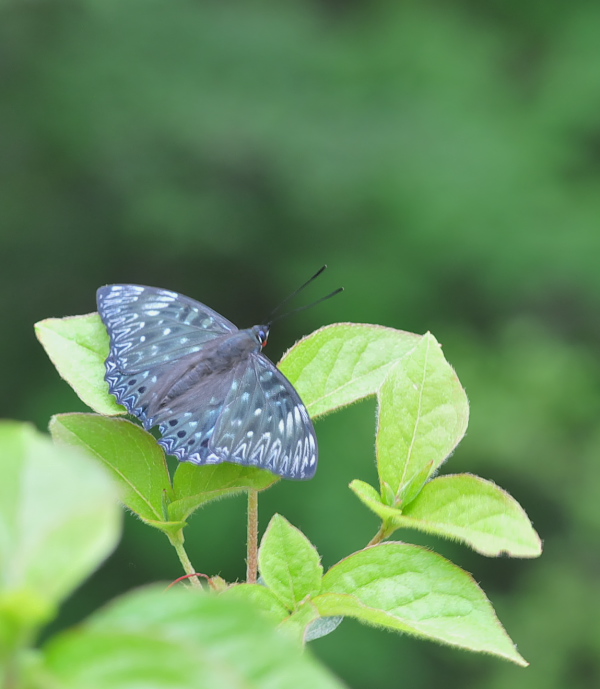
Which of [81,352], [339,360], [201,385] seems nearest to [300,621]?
[339,360]

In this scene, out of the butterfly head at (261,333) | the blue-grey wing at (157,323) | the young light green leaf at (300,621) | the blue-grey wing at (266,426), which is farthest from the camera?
the butterfly head at (261,333)

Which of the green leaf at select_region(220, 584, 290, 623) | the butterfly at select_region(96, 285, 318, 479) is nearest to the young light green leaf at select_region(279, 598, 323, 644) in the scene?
the green leaf at select_region(220, 584, 290, 623)

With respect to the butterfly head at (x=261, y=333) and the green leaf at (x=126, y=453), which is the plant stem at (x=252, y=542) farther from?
the butterfly head at (x=261, y=333)

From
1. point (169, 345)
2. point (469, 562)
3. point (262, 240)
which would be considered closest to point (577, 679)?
point (469, 562)

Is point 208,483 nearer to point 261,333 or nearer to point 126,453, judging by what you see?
point 126,453

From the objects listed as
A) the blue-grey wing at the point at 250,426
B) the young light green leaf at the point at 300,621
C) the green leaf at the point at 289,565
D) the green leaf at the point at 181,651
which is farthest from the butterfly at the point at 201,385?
the green leaf at the point at 181,651

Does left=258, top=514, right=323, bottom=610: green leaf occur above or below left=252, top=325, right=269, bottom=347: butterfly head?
below

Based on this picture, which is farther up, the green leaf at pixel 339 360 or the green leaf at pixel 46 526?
the green leaf at pixel 46 526

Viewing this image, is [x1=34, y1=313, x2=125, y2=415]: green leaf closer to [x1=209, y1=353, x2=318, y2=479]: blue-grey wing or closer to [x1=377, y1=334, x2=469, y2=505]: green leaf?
[x1=209, y1=353, x2=318, y2=479]: blue-grey wing
